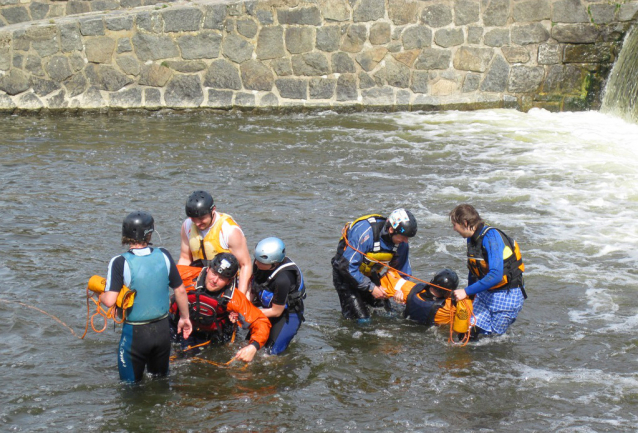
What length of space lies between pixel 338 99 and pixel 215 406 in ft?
35.7

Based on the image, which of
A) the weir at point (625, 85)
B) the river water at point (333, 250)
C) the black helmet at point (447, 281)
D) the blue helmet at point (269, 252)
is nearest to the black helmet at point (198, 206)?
the blue helmet at point (269, 252)

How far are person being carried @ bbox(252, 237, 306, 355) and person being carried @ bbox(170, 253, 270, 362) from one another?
0.66ft

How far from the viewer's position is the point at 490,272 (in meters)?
6.20

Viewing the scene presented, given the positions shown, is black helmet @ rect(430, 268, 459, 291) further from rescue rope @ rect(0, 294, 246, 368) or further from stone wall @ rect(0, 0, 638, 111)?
stone wall @ rect(0, 0, 638, 111)

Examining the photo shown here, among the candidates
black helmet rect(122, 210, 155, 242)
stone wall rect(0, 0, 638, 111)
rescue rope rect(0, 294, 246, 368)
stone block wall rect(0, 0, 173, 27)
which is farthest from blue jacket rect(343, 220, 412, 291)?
stone block wall rect(0, 0, 173, 27)

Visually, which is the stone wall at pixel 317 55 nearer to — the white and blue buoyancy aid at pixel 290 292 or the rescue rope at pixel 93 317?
the rescue rope at pixel 93 317

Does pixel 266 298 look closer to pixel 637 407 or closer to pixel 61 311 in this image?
pixel 61 311

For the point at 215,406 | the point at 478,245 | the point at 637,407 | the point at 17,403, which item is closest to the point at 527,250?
the point at 478,245

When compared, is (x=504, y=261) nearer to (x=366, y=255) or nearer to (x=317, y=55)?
(x=366, y=255)

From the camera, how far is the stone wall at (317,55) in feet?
49.3

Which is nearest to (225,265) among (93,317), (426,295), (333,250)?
(93,317)

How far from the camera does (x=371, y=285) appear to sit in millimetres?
6750

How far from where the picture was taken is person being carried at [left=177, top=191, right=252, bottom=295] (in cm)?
610

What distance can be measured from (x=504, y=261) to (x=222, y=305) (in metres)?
2.31
